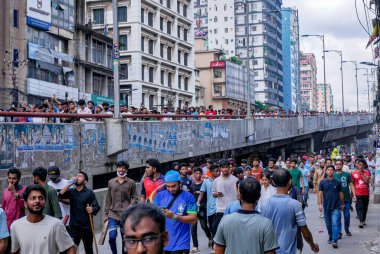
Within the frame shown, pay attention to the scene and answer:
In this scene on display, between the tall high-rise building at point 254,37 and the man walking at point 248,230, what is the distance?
3957 inches

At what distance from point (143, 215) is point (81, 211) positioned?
228 inches

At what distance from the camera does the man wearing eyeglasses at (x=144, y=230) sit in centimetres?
271

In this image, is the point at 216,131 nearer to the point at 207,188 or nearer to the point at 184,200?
the point at 207,188

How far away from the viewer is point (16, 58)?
32.7 meters

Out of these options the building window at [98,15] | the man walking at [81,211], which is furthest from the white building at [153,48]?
the man walking at [81,211]

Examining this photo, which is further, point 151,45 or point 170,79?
point 170,79

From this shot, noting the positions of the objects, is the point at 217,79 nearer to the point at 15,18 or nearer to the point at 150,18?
the point at 150,18

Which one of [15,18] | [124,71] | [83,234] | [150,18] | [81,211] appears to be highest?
[150,18]

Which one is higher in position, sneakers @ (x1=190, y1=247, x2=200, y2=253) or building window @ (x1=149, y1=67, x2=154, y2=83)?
building window @ (x1=149, y1=67, x2=154, y2=83)

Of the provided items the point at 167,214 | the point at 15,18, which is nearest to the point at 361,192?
the point at 167,214

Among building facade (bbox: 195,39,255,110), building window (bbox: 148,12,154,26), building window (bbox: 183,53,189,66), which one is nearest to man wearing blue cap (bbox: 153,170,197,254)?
building window (bbox: 148,12,154,26)

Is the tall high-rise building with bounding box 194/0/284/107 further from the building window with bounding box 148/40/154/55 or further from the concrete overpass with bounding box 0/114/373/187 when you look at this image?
→ the concrete overpass with bounding box 0/114/373/187

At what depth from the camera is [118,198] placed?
898 centimetres

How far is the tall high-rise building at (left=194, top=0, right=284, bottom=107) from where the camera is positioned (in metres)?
107
